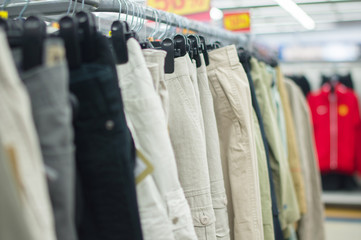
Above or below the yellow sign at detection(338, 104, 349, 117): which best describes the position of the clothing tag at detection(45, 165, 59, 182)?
above

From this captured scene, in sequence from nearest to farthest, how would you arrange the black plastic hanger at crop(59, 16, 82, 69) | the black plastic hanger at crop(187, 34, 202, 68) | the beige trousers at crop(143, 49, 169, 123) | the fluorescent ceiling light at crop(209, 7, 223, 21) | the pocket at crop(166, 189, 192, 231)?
the black plastic hanger at crop(59, 16, 82, 69), the pocket at crop(166, 189, 192, 231), the beige trousers at crop(143, 49, 169, 123), the black plastic hanger at crop(187, 34, 202, 68), the fluorescent ceiling light at crop(209, 7, 223, 21)

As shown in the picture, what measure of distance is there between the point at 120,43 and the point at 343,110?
4440 mm

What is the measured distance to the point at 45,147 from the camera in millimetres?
606

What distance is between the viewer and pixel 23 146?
0.55 metres

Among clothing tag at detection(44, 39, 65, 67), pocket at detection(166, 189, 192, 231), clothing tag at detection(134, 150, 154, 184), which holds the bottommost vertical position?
pocket at detection(166, 189, 192, 231)

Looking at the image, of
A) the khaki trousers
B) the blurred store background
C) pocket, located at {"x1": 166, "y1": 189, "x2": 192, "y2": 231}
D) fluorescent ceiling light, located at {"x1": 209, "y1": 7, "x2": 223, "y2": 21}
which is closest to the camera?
pocket, located at {"x1": 166, "y1": 189, "x2": 192, "y2": 231}

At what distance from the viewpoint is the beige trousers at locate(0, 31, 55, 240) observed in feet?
1.74

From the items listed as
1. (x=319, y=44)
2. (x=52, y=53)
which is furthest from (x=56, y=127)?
(x=319, y=44)

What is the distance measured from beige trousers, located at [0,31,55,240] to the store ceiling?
324 inches

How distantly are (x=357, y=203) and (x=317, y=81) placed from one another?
1.70 meters

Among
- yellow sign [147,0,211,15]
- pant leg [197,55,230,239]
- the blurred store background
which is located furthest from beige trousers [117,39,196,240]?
yellow sign [147,0,211,15]

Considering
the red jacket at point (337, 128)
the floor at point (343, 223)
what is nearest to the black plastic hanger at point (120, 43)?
the floor at point (343, 223)

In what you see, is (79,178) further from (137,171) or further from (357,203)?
(357,203)

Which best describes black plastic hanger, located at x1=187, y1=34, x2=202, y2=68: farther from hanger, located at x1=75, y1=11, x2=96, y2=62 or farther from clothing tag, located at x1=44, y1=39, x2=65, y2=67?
clothing tag, located at x1=44, y1=39, x2=65, y2=67
